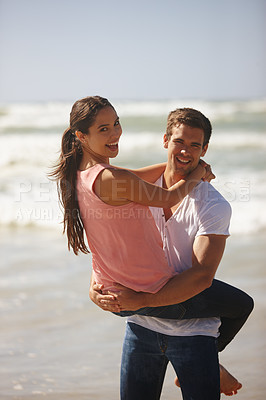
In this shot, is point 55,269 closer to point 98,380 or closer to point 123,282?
point 98,380

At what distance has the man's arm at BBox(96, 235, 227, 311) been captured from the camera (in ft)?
6.14

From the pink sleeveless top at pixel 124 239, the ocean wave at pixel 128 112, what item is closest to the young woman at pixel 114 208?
the pink sleeveless top at pixel 124 239

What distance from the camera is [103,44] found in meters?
9.58

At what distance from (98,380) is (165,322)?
5.27ft

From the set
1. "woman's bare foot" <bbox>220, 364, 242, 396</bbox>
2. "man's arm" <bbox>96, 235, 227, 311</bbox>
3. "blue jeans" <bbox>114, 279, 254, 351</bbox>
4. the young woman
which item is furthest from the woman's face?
"woman's bare foot" <bbox>220, 364, 242, 396</bbox>

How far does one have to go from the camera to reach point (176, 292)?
6.23ft

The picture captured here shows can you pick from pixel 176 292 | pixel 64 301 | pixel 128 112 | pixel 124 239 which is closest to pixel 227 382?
pixel 176 292

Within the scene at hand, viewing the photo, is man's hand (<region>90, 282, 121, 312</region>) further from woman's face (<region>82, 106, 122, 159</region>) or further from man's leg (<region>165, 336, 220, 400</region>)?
woman's face (<region>82, 106, 122, 159</region>)

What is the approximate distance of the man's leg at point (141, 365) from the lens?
2031 millimetres

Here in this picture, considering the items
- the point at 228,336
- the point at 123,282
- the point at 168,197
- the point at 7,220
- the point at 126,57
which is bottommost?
the point at 7,220

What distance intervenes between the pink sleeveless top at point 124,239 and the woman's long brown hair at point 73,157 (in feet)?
0.12

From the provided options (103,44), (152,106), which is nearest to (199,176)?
(103,44)

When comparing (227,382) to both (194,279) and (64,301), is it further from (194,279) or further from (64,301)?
(64,301)

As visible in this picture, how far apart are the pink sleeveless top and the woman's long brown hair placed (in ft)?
0.12
